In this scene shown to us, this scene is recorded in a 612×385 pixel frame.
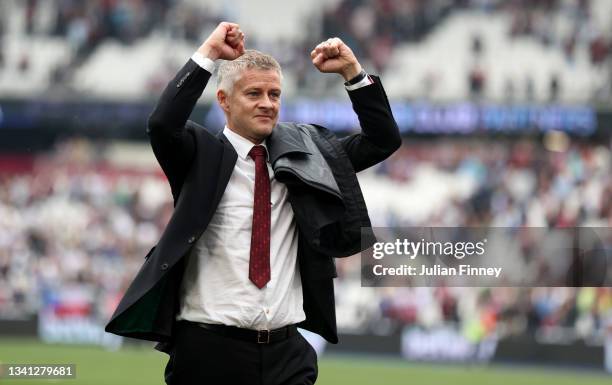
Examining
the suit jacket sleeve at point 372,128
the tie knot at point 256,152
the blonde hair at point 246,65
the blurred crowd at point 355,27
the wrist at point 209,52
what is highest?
the blurred crowd at point 355,27

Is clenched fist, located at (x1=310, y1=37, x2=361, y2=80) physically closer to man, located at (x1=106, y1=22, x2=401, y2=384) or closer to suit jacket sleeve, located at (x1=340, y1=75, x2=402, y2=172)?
man, located at (x1=106, y1=22, x2=401, y2=384)

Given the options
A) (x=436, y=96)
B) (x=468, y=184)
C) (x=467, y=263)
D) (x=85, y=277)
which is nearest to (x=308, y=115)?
(x=436, y=96)

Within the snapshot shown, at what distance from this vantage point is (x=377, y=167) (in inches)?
969

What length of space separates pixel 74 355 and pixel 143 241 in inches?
210

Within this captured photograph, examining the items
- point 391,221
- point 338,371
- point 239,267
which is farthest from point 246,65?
point 391,221

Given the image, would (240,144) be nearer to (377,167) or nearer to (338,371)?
(338,371)

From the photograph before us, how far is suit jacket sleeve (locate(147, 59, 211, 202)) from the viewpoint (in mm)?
4574

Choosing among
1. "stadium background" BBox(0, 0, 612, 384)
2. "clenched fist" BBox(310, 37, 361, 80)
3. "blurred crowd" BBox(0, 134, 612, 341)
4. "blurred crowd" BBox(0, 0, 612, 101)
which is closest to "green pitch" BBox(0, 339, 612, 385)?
"stadium background" BBox(0, 0, 612, 384)

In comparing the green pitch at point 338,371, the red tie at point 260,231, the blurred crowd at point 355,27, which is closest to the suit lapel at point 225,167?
the red tie at point 260,231

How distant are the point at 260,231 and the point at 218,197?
21 centimetres

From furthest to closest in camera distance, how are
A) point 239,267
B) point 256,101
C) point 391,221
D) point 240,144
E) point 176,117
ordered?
point 391,221 < point 240,144 < point 256,101 < point 239,267 < point 176,117

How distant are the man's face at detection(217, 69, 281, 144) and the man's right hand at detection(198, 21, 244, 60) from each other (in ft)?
0.54

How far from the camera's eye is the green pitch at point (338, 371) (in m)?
15.4

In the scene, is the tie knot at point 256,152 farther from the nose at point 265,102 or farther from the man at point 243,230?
the nose at point 265,102
